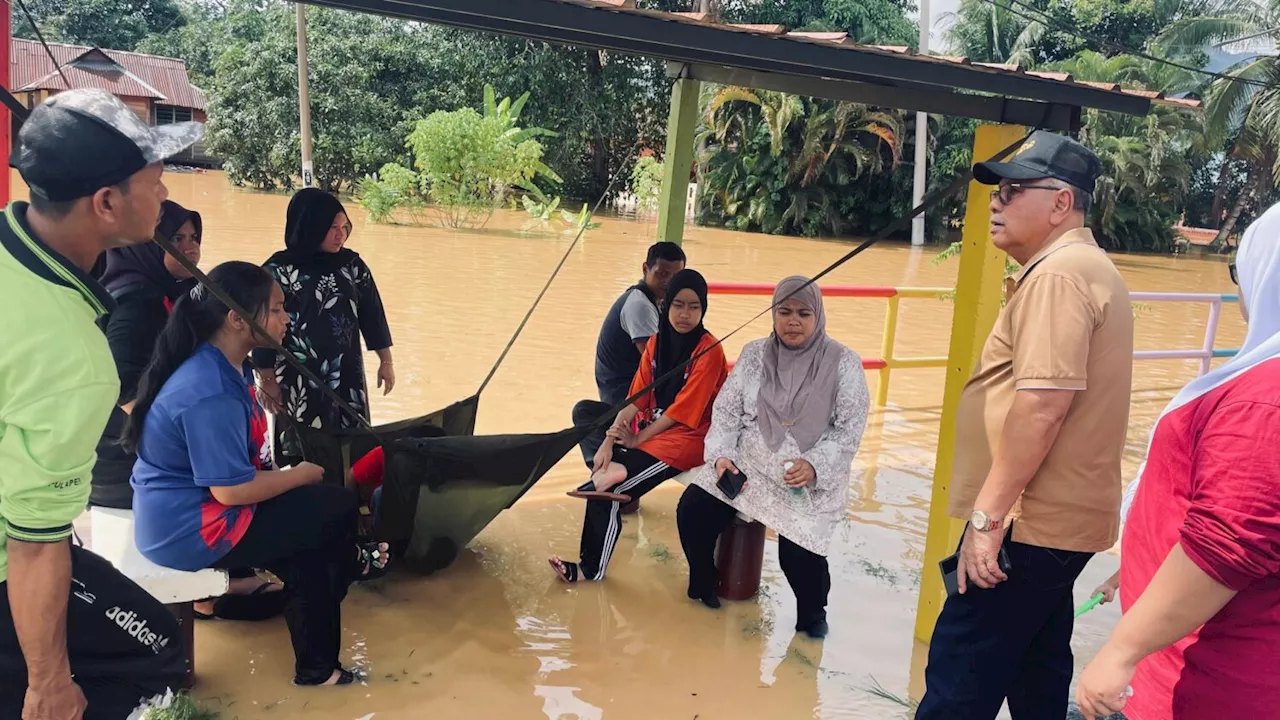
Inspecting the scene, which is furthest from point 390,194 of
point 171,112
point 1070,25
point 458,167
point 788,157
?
point 171,112

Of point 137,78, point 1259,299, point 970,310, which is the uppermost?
point 137,78

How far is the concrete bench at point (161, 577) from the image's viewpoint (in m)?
2.65

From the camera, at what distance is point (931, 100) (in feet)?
11.1

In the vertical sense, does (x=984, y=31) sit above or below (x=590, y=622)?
above

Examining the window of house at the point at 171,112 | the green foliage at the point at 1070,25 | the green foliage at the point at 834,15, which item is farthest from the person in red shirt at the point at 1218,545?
the window of house at the point at 171,112

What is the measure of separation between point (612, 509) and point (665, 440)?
0.36m

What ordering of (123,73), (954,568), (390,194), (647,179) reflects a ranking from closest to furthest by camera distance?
(954,568) < (390,194) < (647,179) < (123,73)

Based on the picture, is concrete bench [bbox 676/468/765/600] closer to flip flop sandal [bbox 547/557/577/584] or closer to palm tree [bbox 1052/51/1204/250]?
flip flop sandal [bbox 547/557/577/584]

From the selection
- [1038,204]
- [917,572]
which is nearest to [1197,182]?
[917,572]

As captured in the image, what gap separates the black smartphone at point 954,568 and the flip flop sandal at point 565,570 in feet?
6.44

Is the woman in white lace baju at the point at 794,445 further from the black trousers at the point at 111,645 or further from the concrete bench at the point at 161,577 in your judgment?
the black trousers at the point at 111,645

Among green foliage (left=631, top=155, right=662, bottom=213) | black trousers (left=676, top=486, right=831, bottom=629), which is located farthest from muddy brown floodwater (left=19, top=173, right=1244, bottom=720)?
green foliage (left=631, top=155, right=662, bottom=213)

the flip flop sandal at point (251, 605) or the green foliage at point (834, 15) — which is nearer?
the flip flop sandal at point (251, 605)

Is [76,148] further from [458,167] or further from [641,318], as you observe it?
[458,167]
